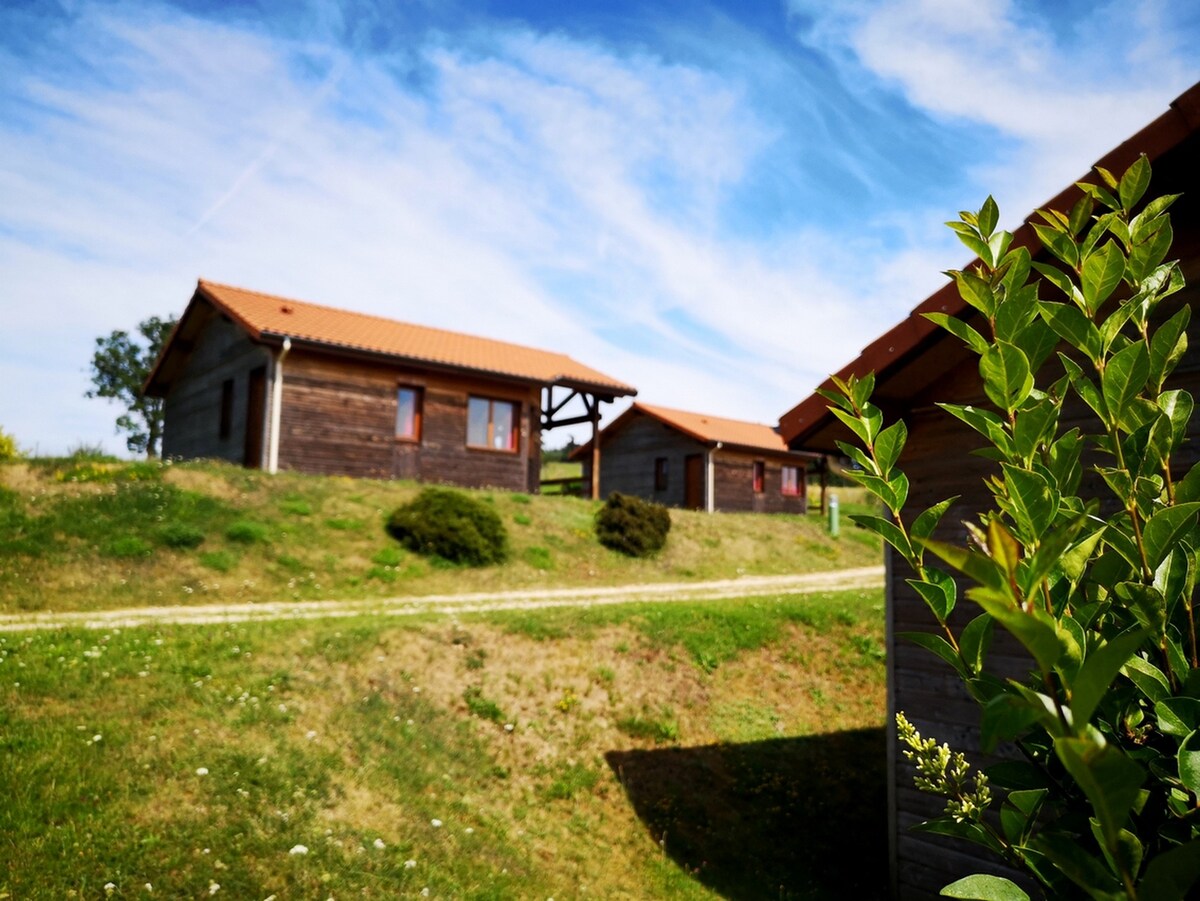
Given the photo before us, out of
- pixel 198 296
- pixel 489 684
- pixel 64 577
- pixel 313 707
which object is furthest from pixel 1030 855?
pixel 198 296

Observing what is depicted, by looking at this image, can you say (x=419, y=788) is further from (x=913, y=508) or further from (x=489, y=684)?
(x=913, y=508)

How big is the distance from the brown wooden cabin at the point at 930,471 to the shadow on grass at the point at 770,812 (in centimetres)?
126

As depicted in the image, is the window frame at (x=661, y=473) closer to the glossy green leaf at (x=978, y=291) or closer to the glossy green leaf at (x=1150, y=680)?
the glossy green leaf at (x=978, y=291)

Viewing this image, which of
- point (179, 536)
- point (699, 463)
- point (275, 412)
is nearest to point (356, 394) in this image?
point (275, 412)

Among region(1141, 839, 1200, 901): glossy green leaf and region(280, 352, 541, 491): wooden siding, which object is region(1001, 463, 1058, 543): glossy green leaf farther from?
region(280, 352, 541, 491): wooden siding

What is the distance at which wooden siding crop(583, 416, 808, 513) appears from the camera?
104ft

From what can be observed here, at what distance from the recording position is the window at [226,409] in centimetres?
2223

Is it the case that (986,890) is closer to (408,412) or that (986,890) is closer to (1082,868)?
(1082,868)

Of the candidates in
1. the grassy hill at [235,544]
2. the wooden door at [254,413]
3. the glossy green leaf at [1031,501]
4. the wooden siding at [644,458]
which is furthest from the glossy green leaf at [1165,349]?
the wooden siding at [644,458]

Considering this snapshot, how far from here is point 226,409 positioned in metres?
22.5

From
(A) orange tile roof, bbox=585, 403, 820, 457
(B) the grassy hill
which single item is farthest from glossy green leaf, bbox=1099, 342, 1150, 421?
(A) orange tile roof, bbox=585, 403, 820, 457

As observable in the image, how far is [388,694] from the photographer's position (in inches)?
348

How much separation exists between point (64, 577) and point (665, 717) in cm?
981

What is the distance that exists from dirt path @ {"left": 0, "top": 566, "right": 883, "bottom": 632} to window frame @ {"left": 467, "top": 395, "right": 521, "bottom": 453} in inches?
292
